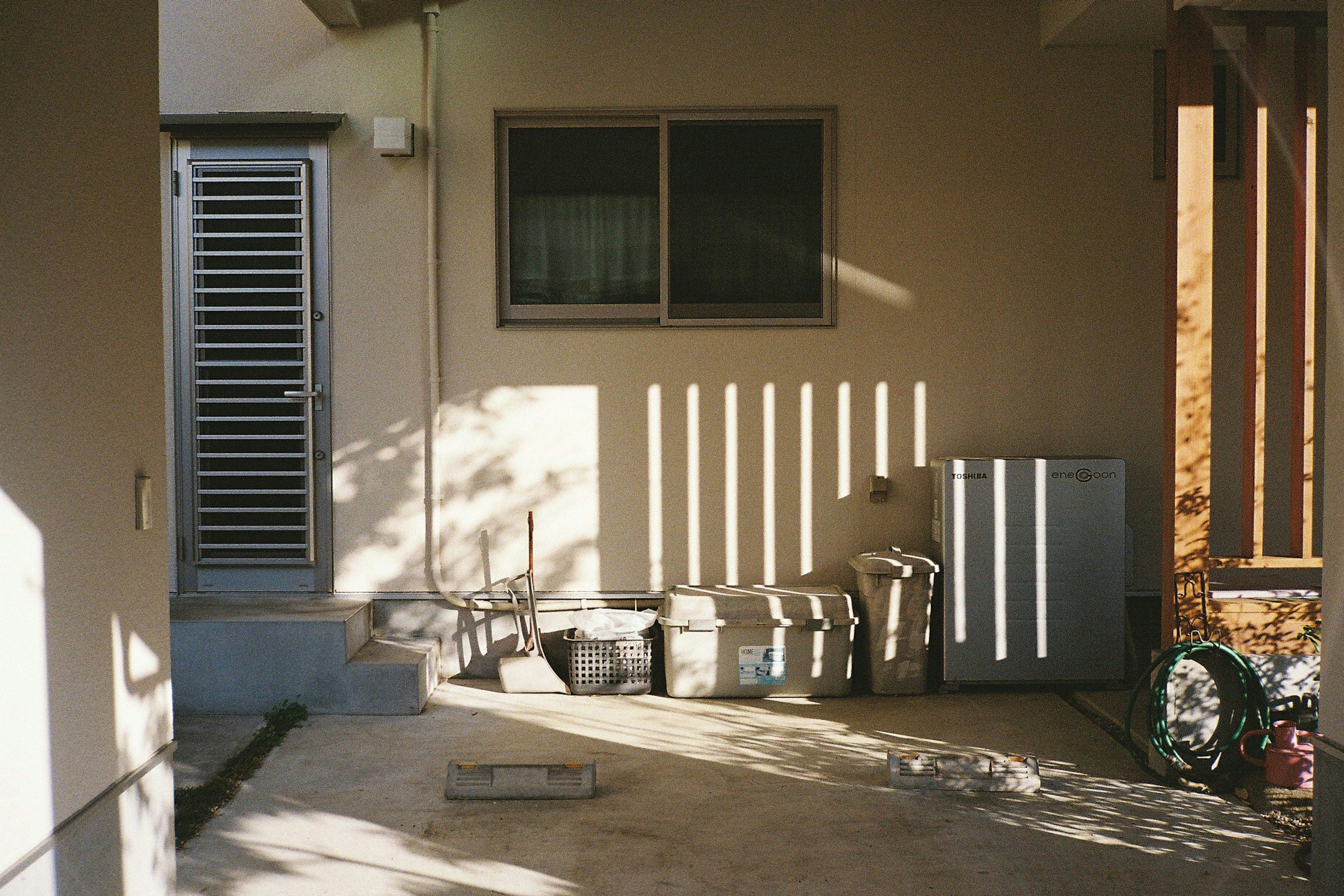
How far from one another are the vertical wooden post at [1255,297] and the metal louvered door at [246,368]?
4.30 meters

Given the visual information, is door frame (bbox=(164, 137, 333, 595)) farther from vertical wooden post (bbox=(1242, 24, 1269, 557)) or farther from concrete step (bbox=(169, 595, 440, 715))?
vertical wooden post (bbox=(1242, 24, 1269, 557))

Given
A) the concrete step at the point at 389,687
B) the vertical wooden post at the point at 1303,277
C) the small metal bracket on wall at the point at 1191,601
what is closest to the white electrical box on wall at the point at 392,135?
the concrete step at the point at 389,687

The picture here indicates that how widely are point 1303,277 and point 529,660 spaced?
12.5 feet

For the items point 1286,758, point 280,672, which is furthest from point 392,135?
point 1286,758

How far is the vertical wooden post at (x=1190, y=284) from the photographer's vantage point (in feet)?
12.6

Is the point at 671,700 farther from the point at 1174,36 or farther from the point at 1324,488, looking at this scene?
the point at 1174,36

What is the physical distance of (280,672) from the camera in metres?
4.68

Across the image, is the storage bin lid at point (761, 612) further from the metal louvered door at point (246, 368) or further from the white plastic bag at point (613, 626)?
the metal louvered door at point (246, 368)

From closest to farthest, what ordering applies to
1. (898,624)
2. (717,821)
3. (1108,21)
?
(717,821)
(1108,21)
(898,624)

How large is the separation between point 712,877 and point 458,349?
3.13m

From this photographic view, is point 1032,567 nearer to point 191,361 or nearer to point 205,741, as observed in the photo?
point 205,741

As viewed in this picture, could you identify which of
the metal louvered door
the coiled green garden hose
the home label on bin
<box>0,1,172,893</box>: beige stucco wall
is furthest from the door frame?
the coiled green garden hose

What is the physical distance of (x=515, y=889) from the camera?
293 cm

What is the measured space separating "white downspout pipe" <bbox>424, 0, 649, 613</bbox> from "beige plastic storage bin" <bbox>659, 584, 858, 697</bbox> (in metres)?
0.49
